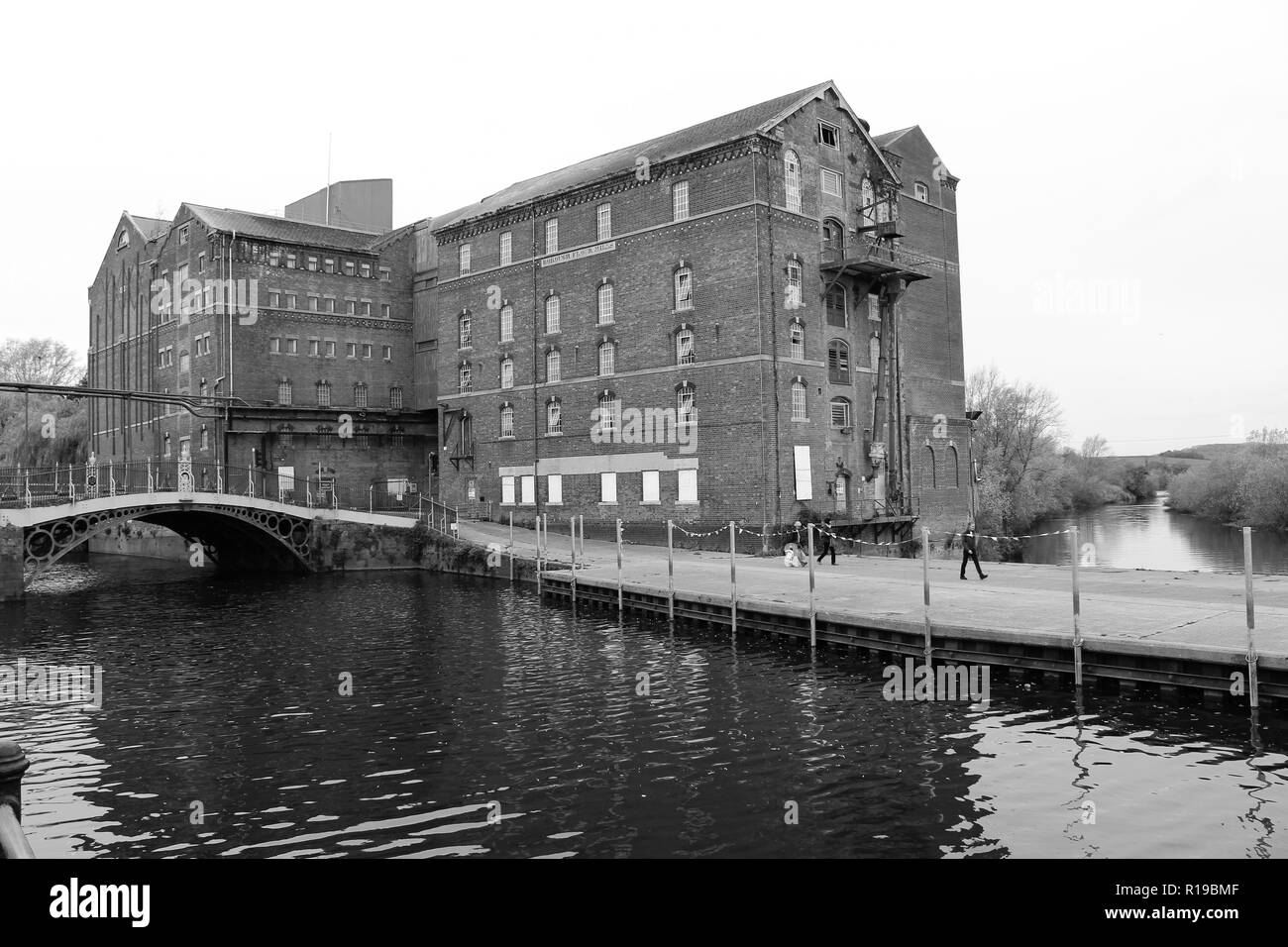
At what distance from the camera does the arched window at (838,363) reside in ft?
128

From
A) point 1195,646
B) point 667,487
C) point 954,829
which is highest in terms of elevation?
point 667,487

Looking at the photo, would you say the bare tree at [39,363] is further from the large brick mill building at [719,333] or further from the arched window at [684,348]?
the arched window at [684,348]

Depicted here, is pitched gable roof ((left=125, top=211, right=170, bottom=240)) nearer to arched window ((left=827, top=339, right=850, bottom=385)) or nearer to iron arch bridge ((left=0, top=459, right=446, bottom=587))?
iron arch bridge ((left=0, top=459, right=446, bottom=587))

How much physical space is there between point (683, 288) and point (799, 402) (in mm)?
6811

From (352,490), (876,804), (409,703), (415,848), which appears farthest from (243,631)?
(352,490)

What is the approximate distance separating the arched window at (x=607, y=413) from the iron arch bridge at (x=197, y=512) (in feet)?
30.5

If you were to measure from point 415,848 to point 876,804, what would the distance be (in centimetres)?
523

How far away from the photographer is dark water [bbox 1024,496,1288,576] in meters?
41.2

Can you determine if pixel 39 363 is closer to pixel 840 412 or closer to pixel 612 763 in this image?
pixel 840 412

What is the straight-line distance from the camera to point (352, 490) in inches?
2082

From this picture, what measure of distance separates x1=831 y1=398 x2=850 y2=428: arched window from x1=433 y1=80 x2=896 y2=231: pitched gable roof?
1110cm

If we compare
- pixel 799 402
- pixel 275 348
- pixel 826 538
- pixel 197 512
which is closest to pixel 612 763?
pixel 826 538

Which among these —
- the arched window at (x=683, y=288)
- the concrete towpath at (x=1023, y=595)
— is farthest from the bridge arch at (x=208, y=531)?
the arched window at (x=683, y=288)
